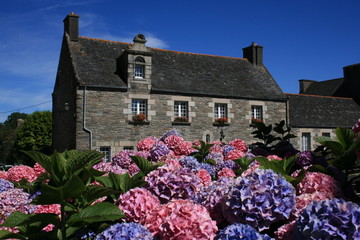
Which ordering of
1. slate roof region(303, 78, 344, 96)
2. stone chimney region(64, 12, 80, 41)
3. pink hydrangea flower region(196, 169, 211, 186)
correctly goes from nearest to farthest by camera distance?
pink hydrangea flower region(196, 169, 211, 186), stone chimney region(64, 12, 80, 41), slate roof region(303, 78, 344, 96)

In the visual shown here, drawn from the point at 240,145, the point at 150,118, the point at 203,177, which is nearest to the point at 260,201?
the point at 203,177

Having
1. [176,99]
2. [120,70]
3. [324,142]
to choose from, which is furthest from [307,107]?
[324,142]

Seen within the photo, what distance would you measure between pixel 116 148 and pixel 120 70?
13.3ft

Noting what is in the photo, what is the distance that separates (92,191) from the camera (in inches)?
65.7

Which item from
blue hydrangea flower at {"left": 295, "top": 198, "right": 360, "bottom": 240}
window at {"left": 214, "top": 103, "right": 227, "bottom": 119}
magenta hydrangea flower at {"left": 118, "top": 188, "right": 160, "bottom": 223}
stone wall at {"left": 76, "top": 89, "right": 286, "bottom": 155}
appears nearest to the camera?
blue hydrangea flower at {"left": 295, "top": 198, "right": 360, "bottom": 240}

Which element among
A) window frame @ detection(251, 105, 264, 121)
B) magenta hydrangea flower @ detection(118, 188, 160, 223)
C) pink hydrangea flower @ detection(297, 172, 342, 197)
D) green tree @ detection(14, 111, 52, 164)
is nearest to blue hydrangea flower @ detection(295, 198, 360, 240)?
pink hydrangea flower @ detection(297, 172, 342, 197)

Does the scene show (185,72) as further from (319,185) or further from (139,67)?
(319,185)

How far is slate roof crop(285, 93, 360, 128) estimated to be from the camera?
891 inches

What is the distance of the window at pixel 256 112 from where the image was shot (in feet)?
66.4

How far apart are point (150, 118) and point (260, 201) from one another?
15.9 metres

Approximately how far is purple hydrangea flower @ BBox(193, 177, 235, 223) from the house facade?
14.5 metres

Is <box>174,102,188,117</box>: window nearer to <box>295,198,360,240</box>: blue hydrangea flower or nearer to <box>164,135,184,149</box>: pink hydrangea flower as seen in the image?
<box>164,135,184,149</box>: pink hydrangea flower

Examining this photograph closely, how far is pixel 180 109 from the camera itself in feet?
60.2

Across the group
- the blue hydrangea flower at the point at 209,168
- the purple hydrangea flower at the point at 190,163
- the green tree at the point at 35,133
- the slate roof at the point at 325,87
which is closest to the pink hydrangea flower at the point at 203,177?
the purple hydrangea flower at the point at 190,163
